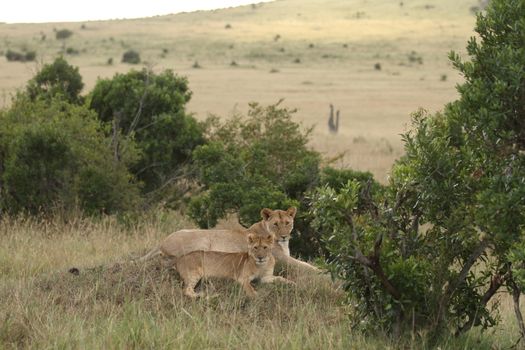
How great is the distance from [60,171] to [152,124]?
2.97 m

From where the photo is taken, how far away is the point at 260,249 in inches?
296

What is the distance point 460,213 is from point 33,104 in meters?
9.30

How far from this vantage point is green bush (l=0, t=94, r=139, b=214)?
1202 centimetres

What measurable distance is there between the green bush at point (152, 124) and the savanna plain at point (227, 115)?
138cm

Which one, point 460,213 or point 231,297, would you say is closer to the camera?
point 460,213

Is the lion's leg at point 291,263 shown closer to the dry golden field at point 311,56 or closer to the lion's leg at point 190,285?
the lion's leg at point 190,285

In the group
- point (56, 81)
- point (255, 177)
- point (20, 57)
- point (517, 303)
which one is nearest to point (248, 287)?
point (517, 303)

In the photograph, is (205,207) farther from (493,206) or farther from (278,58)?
(278,58)

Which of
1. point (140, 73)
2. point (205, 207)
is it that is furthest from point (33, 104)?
point (205, 207)

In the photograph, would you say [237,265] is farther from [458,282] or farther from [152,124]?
[152,124]

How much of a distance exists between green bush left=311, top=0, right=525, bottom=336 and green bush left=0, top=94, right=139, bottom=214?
20.7 ft

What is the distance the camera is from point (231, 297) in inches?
291

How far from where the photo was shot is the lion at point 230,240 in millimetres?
8078

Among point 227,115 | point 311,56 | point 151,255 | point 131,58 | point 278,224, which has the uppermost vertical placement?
point 278,224
